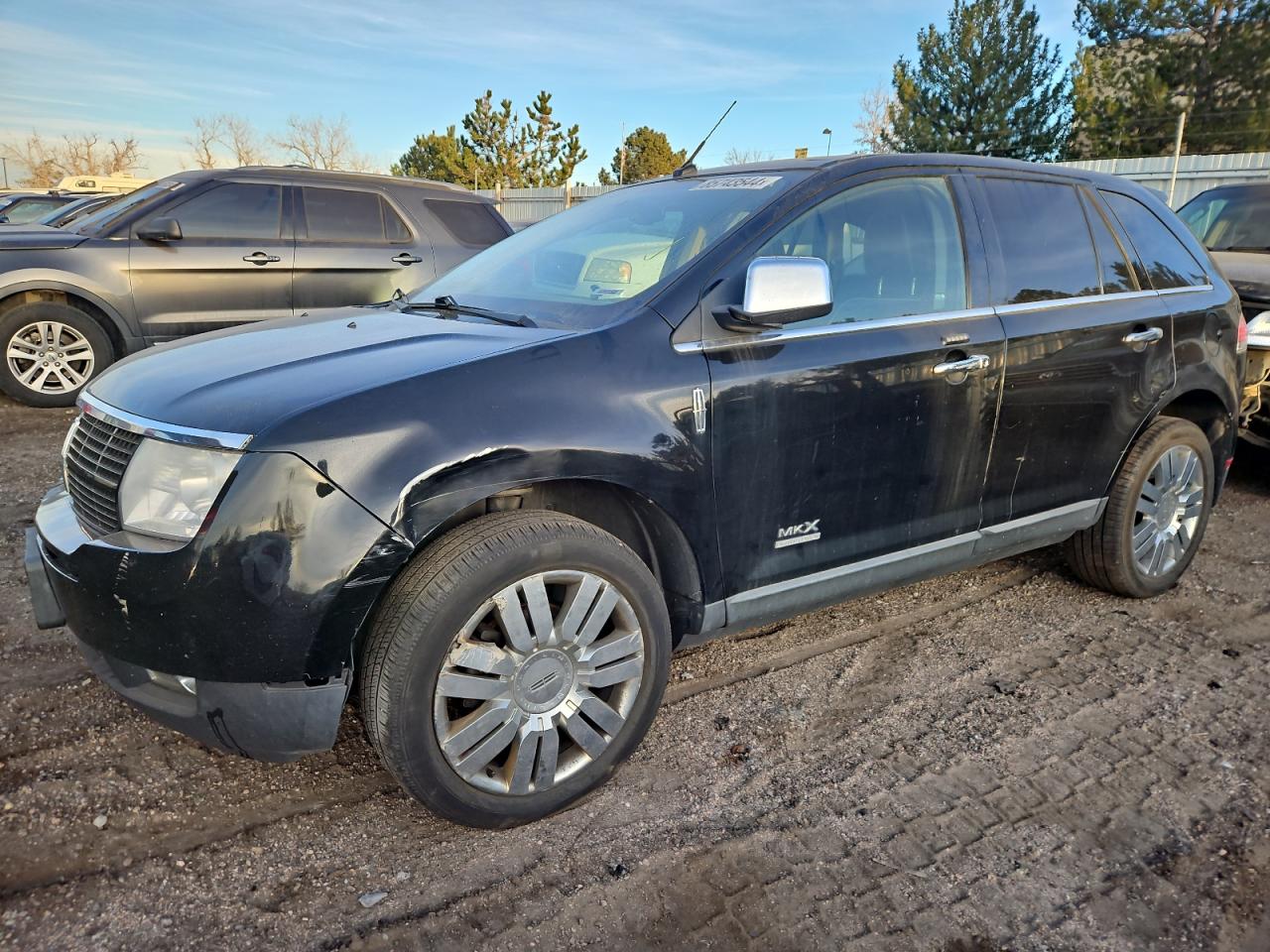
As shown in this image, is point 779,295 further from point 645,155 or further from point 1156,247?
point 645,155

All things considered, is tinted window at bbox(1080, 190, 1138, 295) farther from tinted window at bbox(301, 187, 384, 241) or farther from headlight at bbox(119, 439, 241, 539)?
tinted window at bbox(301, 187, 384, 241)

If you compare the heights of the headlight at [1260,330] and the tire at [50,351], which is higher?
the headlight at [1260,330]

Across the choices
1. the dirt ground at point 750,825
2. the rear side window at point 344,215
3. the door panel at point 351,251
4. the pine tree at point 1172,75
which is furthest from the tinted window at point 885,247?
the pine tree at point 1172,75

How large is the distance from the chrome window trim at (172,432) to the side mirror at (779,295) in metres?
1.34

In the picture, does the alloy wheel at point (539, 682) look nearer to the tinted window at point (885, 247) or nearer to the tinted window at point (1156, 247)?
the tinted window at point (885, 247)

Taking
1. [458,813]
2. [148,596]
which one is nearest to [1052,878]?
[458,813]

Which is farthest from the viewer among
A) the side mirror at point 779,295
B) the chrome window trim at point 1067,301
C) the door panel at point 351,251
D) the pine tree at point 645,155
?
the pine tree at point 645,155

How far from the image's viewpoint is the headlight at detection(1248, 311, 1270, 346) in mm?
5379

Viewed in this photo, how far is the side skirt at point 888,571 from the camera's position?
107 inches

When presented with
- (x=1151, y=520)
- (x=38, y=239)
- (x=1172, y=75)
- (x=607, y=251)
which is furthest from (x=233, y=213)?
(x=1172, y=75)

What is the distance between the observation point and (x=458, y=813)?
2242 mm

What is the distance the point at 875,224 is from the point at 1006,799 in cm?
190

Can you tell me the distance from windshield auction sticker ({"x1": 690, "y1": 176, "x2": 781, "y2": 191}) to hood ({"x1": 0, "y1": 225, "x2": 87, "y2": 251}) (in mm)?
5770

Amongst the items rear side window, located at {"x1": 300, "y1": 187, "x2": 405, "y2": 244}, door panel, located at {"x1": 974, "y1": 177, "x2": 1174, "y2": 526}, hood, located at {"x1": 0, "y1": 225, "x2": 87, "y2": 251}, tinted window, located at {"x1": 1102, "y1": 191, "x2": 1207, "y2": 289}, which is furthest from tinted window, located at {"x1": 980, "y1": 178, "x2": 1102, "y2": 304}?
hood, located at {"x1": 0, "y1": 225, "x2": 87, "y2": 251}
